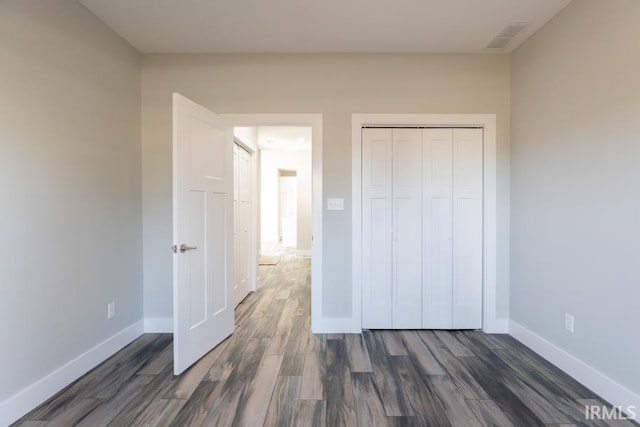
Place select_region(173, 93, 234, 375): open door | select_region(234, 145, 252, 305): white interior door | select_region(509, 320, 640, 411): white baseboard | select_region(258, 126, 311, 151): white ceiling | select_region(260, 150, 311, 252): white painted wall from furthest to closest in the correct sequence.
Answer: select_region(260, 150, 311, 252): white painted wall, select_region(258, 126, 311, 151): white ceiling, select_region(234, 145, 252, 305): white interior door, select_region(173, 93, 234, 375): open door, select_region(509, 320, 640, 411): white baseboard

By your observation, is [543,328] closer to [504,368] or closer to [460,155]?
[504,368]

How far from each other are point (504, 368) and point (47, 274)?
10.7ft

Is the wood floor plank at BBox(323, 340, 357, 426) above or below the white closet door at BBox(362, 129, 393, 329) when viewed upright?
below

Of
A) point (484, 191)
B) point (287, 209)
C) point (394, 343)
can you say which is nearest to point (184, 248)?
point (394, 343)

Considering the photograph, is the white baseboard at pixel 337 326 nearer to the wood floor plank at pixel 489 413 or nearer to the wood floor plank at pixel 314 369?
the wood floor plank at pixel 314 369

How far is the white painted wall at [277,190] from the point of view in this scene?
7.45m

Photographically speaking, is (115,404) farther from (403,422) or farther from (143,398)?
(403,422)

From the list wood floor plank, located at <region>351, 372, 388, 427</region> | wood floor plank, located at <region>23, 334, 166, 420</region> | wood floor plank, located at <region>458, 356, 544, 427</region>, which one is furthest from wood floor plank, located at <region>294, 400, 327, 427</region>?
wood floor plank, located at <region>23, 334, 166, 420</region>

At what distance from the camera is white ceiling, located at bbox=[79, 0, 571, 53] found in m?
2.04

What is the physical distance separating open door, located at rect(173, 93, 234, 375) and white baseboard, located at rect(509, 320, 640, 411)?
2674 millimetres

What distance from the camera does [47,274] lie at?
5.89ft

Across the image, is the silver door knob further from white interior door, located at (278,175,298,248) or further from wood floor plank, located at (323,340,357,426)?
white interior door, located at (278,175,298,248)

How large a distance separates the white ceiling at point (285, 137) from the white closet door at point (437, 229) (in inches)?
101

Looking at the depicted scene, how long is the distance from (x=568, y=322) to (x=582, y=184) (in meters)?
1.01
